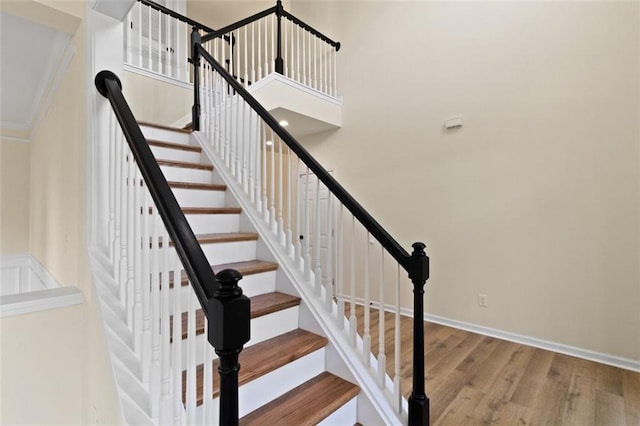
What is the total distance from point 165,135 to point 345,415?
2784mm

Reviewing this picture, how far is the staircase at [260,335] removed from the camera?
4.75 ft

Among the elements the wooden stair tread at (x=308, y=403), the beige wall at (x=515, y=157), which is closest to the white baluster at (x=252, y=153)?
the wooden stair tread at (x=308, y=403)

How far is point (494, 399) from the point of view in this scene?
2.05 m

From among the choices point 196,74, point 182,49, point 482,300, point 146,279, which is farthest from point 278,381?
point 182,49

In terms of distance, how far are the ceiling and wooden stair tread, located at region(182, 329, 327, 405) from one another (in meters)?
2.18

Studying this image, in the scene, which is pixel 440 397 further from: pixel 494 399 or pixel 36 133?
pixel 36 133

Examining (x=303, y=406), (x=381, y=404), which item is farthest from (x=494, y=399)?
(x=303, y=406)

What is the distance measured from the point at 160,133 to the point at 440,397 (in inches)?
124

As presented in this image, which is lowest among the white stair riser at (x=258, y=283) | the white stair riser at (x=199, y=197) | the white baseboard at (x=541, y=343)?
the white baseboard at (x=541, y=343)

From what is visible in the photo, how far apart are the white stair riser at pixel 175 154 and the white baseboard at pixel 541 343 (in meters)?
2.71

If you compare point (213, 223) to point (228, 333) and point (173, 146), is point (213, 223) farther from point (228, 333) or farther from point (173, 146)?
point (228, 333)

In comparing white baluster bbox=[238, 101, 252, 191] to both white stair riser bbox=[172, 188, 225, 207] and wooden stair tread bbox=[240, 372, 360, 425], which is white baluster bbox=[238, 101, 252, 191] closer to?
white stair riser bbox=[172, 188, 225, 207]

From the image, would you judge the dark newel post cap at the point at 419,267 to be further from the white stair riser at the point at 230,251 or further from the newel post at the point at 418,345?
the white stair riser at the point at 230,251

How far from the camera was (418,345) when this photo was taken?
1523mm
